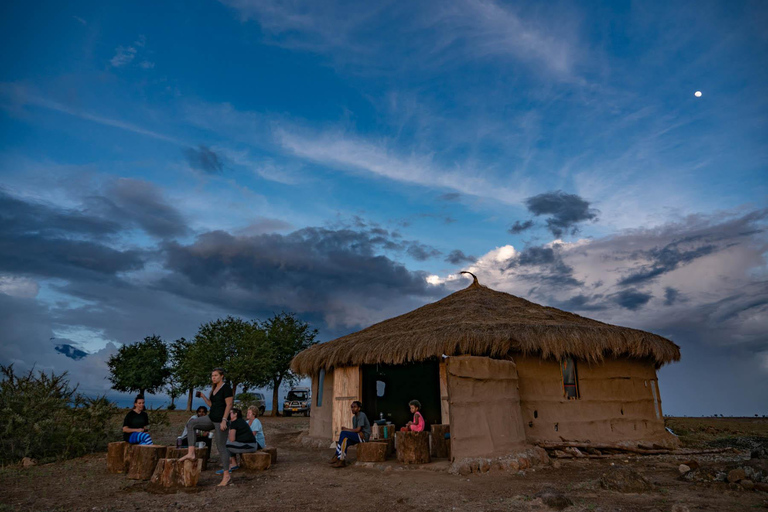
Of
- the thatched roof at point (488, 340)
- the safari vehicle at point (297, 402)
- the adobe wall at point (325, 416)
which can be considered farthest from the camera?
the safari vehicle at point (297, 402)

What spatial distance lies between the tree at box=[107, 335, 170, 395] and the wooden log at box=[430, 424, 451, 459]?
3121 centimetres

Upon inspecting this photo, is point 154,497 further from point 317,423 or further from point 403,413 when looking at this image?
point 403,413

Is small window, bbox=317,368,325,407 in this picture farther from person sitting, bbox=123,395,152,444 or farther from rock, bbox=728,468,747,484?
rock, bbox=728,468,747,484

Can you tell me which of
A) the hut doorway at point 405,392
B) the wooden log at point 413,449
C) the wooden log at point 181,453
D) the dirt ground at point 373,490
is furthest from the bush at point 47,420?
the hut doorway at point 405,392

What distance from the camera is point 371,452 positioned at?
9188 mm

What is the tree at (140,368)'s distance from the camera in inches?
1359

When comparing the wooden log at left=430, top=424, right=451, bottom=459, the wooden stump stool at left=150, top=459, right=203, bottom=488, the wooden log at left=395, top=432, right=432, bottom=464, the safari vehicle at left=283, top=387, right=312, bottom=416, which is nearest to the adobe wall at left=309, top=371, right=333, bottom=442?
the wooden log at left=430, top=424, right=451, bottom=459

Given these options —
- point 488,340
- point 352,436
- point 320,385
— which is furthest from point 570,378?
point 320,385

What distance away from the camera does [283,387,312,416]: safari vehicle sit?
26078 mm

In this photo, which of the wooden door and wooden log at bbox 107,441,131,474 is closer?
wooden log at bbox 107,441,131,474

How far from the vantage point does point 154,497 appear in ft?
20.5

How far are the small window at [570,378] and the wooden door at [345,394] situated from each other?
503 centimetres

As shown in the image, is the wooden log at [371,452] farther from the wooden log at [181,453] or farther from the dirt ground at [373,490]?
the wooden log at [181,453]

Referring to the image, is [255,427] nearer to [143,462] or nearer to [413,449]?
[143,462]
